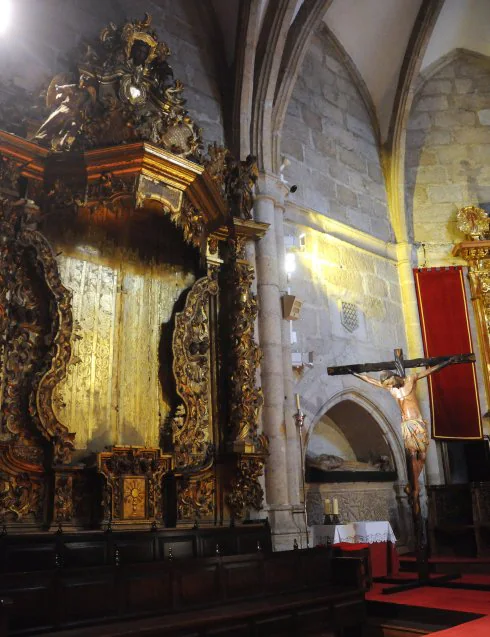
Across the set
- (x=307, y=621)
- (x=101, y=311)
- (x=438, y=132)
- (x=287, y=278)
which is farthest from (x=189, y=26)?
(x=307, y=621)

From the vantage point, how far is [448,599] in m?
6.04

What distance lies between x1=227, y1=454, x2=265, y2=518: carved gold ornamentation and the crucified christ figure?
2199mm

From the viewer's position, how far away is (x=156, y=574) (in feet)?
14.8

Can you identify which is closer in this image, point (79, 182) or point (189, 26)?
point (79, 182)

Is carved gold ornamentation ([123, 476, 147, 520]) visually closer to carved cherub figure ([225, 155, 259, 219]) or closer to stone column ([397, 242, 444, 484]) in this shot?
carved cherub figure ([225, 155, 259, 219])

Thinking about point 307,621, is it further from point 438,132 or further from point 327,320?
point 438,132

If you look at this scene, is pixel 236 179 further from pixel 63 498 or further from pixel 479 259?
pixel 479 259

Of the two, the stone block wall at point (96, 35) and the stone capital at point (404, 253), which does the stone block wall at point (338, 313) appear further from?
the stone block wall at point (96, 35)

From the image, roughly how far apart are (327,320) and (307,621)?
211 inches

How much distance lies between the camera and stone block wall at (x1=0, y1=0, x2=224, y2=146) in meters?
6.65

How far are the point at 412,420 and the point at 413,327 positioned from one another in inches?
133

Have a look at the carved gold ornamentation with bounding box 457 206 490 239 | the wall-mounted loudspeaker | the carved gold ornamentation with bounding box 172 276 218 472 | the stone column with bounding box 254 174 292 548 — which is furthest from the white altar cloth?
the carved gold ornamentation with bounding box 457 206 490 239

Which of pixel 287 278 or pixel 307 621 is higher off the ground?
pixel 287 278

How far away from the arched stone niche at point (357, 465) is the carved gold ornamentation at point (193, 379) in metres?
2.29
